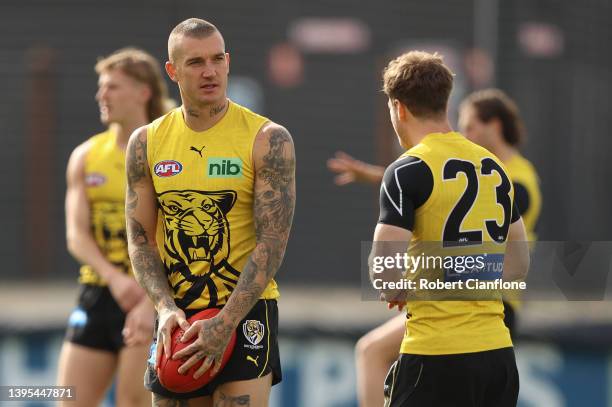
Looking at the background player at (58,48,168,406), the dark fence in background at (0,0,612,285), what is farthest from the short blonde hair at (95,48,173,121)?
the dark fence in background at (0,0,612,285)

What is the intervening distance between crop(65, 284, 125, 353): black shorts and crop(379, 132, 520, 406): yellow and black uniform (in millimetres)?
2128

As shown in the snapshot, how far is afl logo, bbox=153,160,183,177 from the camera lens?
480 cm

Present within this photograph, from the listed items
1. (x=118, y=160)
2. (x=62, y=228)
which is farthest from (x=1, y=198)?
(x=118, y=160)

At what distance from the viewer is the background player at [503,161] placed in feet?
19.5

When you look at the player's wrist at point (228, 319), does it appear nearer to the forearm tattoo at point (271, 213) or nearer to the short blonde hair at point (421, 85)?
the forearm tattoo at point (271, 213)

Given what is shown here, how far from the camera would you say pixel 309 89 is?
16531mm

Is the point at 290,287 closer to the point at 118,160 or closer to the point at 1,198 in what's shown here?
the point at 1,198

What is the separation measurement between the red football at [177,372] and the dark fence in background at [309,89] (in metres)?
11.3

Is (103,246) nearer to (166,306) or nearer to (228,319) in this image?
(166,306)

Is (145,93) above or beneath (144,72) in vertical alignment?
beneath

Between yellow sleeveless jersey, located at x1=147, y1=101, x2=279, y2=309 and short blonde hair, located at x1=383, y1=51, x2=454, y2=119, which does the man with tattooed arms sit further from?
short blonde hair, located at x1=383, y1=51, x2=454, y2=119

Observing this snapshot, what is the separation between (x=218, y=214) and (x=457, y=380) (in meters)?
1.23

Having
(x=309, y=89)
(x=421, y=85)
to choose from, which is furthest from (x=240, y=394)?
(x=309, y=89)

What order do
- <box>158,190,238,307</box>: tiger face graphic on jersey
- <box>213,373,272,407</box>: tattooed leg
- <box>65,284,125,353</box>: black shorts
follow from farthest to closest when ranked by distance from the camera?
<box>65,284,125,353</box>: black shorts → <box>158,190,238,307</box>: tiger face graphic on jersey → <box>213,373,272,407</box>: tattooed leg
